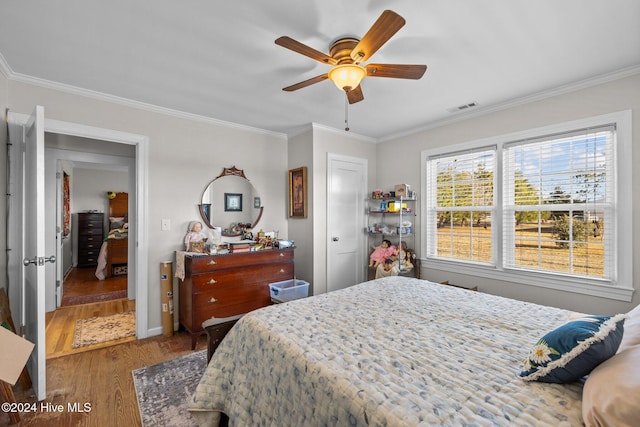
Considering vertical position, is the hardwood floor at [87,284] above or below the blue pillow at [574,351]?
below

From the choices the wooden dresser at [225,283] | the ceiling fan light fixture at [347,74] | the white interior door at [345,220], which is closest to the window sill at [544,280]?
the white interior door at [345,220]

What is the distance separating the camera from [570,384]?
104 centimetres

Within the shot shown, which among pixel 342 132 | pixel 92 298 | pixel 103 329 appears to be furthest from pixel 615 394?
pixel 92 298

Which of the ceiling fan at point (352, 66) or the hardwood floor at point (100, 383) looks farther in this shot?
the hardwood floor at point (100, 383)

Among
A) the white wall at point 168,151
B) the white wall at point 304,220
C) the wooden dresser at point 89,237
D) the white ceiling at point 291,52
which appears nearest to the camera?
the white ceiling at point 291,52

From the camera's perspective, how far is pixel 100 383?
7.38 ft

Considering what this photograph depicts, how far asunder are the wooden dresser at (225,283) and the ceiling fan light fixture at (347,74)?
2.13 m

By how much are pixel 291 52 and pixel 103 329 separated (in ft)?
11.9

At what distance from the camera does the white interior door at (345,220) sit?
12.9 ft

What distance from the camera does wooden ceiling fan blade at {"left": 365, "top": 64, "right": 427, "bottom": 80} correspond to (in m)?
1.81

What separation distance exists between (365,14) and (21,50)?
97.5 inches

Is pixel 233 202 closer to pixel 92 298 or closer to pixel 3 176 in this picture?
pixel 3 176

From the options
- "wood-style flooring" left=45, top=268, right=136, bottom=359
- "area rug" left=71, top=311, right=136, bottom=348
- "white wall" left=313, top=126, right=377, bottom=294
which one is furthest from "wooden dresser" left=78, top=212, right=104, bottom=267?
"white wall" left=313, top=126, right=377, bottom=294

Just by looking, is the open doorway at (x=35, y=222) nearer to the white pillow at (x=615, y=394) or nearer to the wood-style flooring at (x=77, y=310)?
the wood-style flooring at (x=77, y=310)
